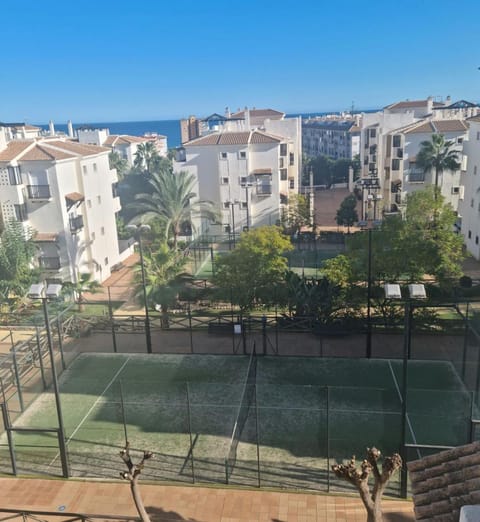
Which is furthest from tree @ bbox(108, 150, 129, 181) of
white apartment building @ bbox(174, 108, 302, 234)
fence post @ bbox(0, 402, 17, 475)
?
fence post @ bbox(0, 402, 17, 475)

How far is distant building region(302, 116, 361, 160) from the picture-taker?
325 feet

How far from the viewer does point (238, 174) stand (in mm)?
45500

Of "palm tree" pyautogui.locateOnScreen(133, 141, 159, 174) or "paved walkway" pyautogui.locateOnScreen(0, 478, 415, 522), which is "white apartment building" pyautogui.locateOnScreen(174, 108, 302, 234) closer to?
"palm tree" pyautogui.locateOnScreen(133, 141, 159, 174)

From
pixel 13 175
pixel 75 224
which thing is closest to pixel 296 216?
pixel 75 224

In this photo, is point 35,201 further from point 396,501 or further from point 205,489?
point 396,501

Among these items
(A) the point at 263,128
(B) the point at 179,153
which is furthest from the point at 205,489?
(A) the point at 263,128

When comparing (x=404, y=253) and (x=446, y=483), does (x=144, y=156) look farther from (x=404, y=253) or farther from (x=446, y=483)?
(x=446, y=483)

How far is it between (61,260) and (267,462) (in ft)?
74.4

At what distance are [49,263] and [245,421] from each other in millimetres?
21593

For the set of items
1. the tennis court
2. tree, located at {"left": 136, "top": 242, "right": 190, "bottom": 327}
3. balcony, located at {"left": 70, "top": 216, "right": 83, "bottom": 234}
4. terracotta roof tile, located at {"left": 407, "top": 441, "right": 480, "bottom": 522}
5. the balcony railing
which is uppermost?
the balcony railing

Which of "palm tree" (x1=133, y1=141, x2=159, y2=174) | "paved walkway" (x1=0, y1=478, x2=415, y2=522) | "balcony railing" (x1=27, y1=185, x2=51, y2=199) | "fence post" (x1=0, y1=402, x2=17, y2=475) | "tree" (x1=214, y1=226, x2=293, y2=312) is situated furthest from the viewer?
"palm tree" (x1=133, y1=141, x2=159, y2=174)

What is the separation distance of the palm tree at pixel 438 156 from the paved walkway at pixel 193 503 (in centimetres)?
3369

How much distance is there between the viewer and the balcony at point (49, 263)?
32.3 m

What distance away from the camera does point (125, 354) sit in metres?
21.5
